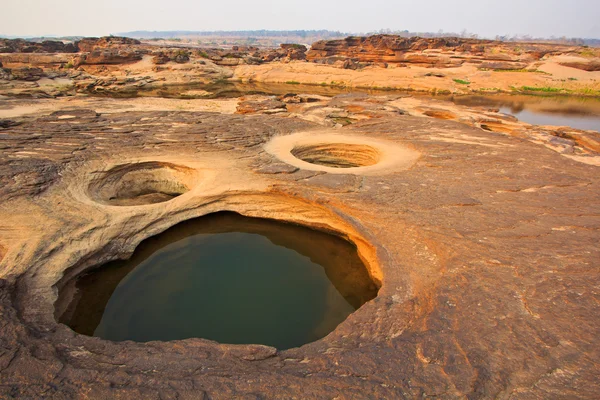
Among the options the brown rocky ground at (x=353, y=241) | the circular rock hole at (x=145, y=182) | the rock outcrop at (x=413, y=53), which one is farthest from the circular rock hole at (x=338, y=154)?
the rock outcrop at (x=413, y=53)

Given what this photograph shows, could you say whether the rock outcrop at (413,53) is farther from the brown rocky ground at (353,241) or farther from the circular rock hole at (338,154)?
the circular rock hole at (338,154)

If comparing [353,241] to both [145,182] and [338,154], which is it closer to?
[338,154]

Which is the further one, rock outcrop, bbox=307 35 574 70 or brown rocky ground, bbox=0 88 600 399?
rock outcrop, bbox=307 35 574 70

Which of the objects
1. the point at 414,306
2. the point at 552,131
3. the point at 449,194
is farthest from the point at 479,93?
the point at 414,306

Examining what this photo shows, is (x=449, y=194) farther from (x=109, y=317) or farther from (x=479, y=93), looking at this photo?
(x=479, y=93)

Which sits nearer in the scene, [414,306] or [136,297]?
[414,306]

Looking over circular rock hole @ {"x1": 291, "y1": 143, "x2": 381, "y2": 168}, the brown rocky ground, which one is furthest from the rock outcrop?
circular rock hole @ {"x1": 291, "y1": 143, "x2": 381, "y2": 168}

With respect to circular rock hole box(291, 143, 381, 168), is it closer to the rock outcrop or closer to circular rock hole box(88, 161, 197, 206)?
circular rock hole box(88, 161, 197, 206)
